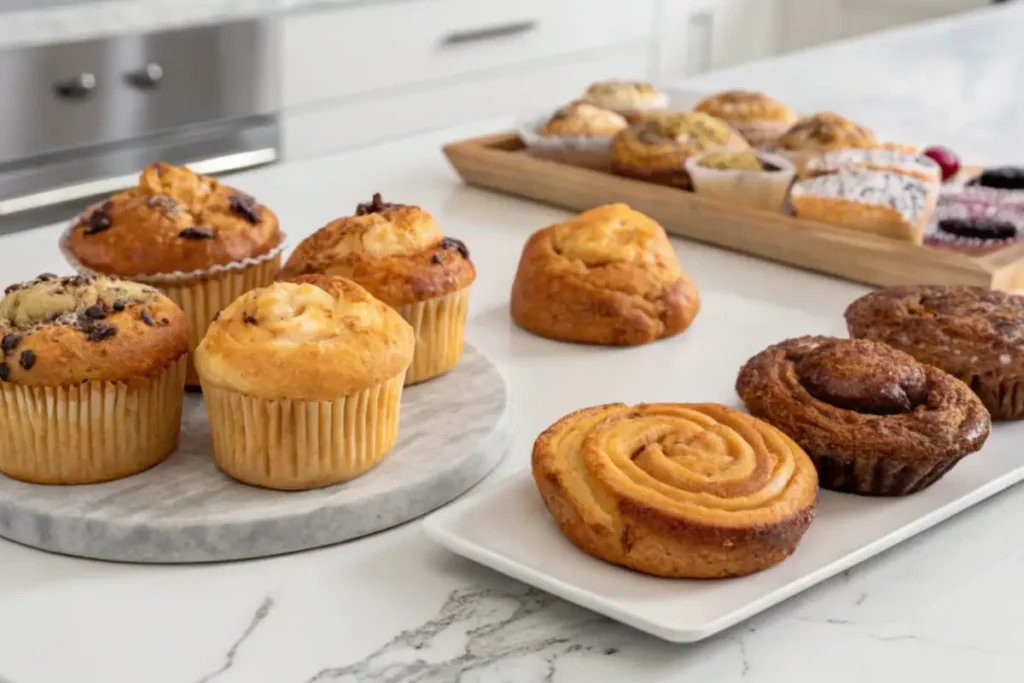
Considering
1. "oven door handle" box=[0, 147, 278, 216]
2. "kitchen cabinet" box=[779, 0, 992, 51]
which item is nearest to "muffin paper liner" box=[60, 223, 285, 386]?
"oven door handle" box=[0, 147, 278, 216]

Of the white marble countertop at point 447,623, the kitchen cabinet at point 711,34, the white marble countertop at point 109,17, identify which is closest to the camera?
the white marble countertop at point 447,623

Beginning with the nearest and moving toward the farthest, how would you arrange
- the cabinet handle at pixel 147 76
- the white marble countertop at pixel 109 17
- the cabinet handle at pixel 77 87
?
the white marble countertop at pixel 109 17
the cabinet handle at pixel 77 87
the cabinet handle at pixel 147 76

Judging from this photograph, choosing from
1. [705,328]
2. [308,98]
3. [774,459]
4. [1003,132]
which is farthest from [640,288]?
[308,98]

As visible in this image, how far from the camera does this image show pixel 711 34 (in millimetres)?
4848

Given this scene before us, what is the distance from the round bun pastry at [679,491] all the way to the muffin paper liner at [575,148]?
40.8 inches

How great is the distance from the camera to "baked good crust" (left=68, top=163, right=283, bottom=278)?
134 centimetres

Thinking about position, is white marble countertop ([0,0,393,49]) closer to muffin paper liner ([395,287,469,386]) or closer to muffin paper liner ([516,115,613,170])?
muffin paper liner ([516,115,613,170])

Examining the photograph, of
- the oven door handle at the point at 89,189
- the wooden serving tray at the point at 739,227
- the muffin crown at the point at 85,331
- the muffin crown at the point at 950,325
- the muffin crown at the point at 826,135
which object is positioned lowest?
the oven door handle at the point at 89,189

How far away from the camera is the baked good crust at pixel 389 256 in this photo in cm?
134

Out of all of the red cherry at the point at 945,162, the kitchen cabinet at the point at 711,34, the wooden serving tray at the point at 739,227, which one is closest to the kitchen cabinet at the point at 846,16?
the kitchen cabinet at the point at 711,34

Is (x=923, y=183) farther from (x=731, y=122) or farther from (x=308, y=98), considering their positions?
(x=308, y=98)

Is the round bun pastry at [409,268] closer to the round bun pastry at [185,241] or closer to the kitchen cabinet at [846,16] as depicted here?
the round bun pastry at [185,241]

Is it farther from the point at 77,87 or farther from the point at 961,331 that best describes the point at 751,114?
the point at 77,87

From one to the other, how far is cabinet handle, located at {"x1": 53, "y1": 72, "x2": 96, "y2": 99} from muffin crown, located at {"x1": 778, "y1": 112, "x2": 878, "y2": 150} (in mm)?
1709
